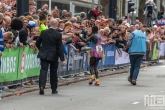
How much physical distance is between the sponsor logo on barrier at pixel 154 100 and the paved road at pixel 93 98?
0.46ft

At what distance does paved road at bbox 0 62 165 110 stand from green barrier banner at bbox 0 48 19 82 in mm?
780

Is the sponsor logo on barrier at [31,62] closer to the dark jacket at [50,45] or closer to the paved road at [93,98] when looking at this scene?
the paved road at [93,98]

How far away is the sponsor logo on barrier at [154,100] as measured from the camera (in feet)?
46.5

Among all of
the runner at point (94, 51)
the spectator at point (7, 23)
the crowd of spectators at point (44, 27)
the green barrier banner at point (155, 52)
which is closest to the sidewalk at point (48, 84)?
the runner at point (94, 51)

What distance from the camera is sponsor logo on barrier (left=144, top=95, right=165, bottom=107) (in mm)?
14188

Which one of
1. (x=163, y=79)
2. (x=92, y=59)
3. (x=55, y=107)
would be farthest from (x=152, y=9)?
(x=55, y=107)

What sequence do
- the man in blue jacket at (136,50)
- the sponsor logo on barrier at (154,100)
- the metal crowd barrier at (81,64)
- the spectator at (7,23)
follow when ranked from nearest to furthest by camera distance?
the sponsor logo on barrier at (154,100)
the spectator at (7,23)
the metal crowd barrier at (81,64)
the man in blue jacket at (136,50)

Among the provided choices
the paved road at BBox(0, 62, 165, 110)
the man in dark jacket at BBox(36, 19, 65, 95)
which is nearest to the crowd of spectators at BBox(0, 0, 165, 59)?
the man in dark jacket at BBox(36, 19, 65, 95)

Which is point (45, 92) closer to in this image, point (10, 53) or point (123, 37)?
point (10, 53)

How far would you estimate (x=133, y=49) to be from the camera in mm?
20344

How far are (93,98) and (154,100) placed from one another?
59.0 inches

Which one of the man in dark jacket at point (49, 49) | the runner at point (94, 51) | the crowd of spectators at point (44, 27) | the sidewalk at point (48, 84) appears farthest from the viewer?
the runner at point (94, 51)

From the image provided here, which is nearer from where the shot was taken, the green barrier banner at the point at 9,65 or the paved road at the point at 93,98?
the paved road at the point at 93,98

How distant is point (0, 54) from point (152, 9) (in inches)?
957
